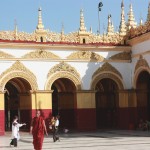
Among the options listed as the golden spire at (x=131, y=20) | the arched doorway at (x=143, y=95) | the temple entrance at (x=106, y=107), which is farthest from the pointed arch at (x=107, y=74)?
the golden spire at (x=131, y=20)

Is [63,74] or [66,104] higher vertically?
[63,74]

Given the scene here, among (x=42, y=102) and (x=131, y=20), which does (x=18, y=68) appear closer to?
(x=42, y=102)

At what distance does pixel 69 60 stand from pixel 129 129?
4.89 metres

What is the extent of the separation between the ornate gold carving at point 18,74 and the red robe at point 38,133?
8851mm

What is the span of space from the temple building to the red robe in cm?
872

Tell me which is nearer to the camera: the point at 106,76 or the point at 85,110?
the point at 85,110

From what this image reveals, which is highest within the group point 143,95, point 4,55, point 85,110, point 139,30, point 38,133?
point 139,30

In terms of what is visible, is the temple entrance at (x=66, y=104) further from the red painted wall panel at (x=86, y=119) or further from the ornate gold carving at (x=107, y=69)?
the ornate gold carving at (x=107, y=69)

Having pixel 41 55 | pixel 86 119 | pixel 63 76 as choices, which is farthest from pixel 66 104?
pixel 41 55

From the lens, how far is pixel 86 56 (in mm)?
23578

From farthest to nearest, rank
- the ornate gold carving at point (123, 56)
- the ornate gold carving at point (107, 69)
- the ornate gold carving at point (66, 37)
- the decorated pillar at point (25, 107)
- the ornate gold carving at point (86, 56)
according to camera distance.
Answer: the ornate gold carving at point (123, 56)
the ornate gold carving at point (107, 69)
the ornate gold carving at point (86, 56)
the decorated pillar at point (25, 107)
the ornate gold carving at point (66, 37)

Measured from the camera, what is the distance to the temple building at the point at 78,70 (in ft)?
73.2

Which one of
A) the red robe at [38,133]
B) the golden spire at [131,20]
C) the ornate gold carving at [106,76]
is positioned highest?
the golden spire at [131,20]

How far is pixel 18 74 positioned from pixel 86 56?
12.7ft
